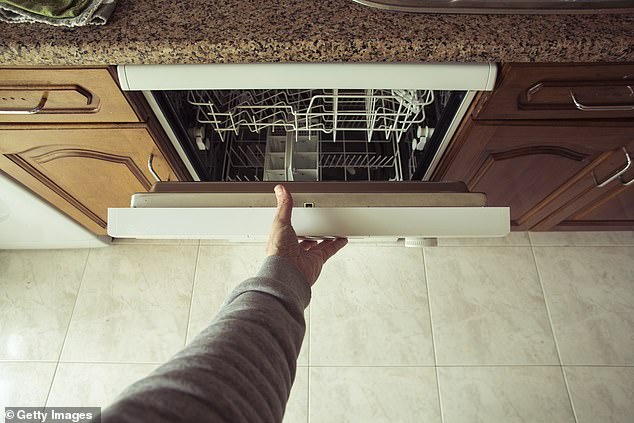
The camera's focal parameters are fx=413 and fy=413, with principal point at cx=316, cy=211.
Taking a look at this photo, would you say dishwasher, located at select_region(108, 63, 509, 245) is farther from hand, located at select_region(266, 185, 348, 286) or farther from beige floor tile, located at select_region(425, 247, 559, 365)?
beige floor tile, located at select_region(425, 247, 559, 365)

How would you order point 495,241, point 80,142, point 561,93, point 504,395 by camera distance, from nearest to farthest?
point 561,93 → point 80,142 → point 504,395 → point 495,241

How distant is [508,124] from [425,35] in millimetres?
272

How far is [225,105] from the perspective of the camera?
96 cm

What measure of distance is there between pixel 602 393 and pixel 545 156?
793 mm

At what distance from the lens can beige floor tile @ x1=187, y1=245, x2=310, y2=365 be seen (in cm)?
132

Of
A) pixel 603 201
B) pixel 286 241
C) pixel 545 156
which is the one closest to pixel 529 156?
pixel 545 156

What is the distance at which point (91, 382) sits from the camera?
1230 mm

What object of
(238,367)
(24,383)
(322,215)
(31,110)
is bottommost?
(238,367)

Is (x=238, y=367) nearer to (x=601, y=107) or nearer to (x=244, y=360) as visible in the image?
(x=244, y=360)

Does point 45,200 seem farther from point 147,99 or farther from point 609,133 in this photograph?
point 609,133

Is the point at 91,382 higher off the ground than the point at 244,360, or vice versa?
the point at 91,382

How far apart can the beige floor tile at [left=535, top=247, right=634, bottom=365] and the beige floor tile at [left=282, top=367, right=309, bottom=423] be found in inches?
31.1

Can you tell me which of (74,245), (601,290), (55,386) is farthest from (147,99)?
(601,290)

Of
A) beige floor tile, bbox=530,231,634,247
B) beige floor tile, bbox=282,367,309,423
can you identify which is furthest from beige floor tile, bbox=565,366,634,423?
beige floor tile, bbox=282,367,309,423
